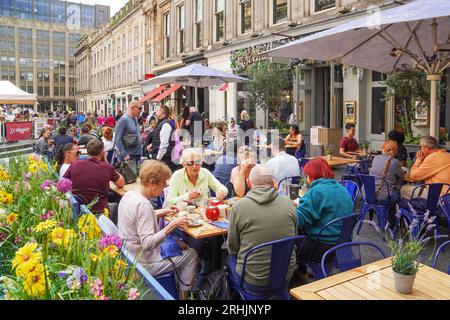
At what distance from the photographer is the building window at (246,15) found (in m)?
17.1

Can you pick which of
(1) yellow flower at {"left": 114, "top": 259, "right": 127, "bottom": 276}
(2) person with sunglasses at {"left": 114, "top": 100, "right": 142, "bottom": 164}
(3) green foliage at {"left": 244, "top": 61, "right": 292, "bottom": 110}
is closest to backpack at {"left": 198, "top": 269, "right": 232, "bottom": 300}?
(1) yellow flower at {"left": 114, "top": 259, "right": 127, "bottom": 276}

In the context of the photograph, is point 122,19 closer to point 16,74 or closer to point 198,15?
point 198,15

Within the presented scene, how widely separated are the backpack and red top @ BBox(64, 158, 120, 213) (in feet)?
7.06

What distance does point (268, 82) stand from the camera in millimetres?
13602

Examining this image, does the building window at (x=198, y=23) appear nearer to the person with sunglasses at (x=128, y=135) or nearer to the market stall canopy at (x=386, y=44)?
the person with sunglasses at (x=128, y=135)

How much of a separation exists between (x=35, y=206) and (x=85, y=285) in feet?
5.78

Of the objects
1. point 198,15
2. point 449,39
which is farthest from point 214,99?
point 449,39

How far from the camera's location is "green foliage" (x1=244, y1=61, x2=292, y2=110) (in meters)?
13.6

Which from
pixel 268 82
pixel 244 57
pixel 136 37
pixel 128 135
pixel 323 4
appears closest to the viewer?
pixel 128 135

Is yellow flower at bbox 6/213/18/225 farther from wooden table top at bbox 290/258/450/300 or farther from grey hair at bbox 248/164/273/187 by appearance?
wooden table top at bbox 290/258/450/300

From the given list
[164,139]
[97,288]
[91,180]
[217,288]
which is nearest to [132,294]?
[97,288]

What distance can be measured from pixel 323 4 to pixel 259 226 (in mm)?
11739

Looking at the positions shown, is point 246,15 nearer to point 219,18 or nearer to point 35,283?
point 219,18
